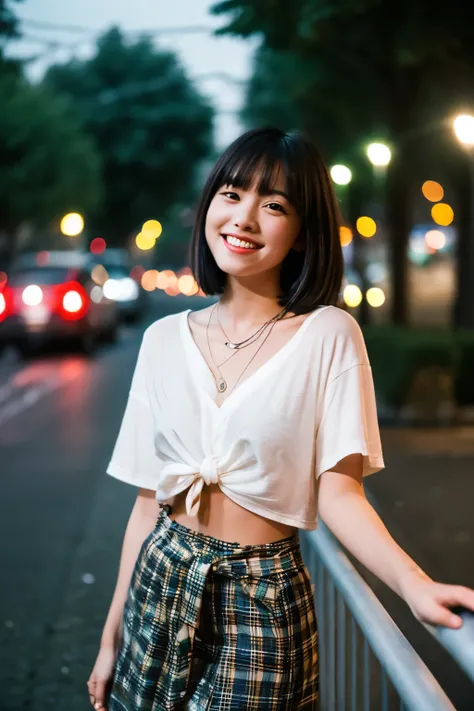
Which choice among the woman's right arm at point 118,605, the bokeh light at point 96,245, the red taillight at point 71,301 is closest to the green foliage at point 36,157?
the bokeh light at point 96,245

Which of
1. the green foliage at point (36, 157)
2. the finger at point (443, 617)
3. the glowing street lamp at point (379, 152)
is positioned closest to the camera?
the finger at point (443, 617)

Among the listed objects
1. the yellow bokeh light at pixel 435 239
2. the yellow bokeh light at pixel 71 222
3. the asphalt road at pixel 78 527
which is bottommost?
the asphalt road at pixel 78 527

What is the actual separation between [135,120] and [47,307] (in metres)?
37.1

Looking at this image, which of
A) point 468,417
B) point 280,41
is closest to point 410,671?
point 468,417

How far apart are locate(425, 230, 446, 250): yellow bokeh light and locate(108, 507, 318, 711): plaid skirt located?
94928mm

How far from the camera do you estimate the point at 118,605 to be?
239 centimetres

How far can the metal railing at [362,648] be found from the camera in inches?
69.4

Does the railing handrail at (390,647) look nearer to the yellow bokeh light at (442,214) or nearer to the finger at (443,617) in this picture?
the finger at (443,617)

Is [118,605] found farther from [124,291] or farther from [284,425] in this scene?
[124,291]

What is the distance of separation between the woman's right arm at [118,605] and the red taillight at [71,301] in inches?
684

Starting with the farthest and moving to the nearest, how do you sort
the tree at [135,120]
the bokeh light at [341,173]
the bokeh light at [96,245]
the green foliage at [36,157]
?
the bokeh light at [96,245] < the tree at [135,120] < the green foliage at [36,157] < the bokeh light at [341,173]

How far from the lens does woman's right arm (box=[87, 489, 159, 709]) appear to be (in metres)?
2.39

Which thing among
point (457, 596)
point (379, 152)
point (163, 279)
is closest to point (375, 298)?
point (379, 152)

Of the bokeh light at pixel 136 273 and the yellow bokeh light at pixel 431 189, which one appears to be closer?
the bokeh light at pixel 136 273
